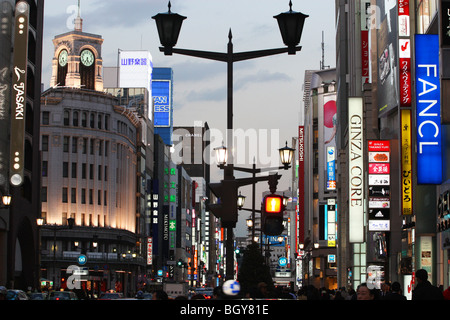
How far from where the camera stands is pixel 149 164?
147375 mm

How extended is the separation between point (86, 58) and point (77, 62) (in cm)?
193

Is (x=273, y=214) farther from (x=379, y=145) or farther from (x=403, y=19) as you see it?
(x=379, y=145)

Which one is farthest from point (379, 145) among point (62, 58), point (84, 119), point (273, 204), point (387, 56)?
point (62, 58)

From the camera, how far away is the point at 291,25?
645 inches

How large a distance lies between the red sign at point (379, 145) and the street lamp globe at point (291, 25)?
27703mm

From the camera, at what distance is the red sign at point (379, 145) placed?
43.5m

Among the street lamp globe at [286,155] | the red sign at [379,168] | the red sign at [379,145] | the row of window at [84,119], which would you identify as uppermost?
the row of window at [84,119]

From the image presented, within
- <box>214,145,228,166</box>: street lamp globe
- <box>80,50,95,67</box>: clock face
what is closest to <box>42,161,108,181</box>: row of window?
<box>80,50,95,67</box>: clock face

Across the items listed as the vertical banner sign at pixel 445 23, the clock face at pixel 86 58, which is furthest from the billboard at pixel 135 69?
the vertical banner sign at pixel 445 23

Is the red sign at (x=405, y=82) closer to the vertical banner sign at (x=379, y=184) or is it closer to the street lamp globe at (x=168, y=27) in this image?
the vertical banner sign at (x=379, y=184)

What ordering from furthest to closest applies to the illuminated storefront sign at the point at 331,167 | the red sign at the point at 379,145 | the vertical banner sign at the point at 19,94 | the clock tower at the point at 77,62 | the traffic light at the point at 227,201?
the clock tower at the point at 77,62
the illuminated storefront sign at the point at 331,167
the vertical banner sign at the point at 19,94
the red sign at the point at 379,145
the traffic light at the point at 227,201

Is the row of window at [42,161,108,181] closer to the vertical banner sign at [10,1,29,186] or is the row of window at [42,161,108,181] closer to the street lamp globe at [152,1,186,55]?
the vertical banner sign at [10,1,29,186]
